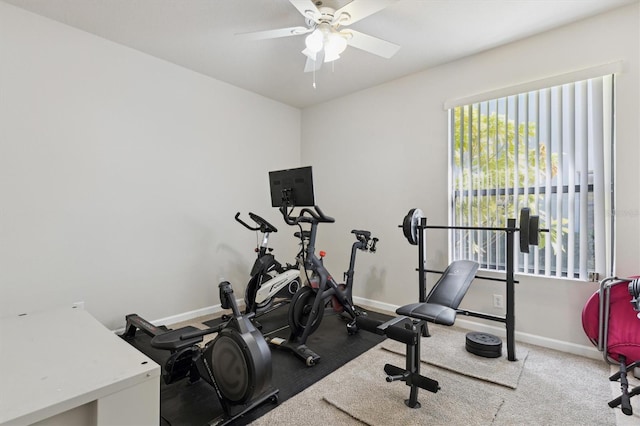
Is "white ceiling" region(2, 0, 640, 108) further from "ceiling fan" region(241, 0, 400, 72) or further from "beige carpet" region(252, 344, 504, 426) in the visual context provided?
"beige carpet" region(252, 344, 504, 426)

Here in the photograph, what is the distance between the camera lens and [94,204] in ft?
9.30

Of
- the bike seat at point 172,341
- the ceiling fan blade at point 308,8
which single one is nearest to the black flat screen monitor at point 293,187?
the ceiling fan blade at point 308,8

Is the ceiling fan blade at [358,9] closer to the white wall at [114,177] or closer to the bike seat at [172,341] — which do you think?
the white wall at [114,177]

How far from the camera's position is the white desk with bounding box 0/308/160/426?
903 mm

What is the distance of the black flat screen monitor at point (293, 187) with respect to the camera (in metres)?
2.73

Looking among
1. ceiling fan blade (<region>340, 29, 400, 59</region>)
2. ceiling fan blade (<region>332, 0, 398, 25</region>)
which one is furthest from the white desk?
ceiling fan blade (<region>340, 29, 400, 59</region>)

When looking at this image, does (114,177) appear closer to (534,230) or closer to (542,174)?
(534,230)

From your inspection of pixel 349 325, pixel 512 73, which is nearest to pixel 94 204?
pixel 349 325

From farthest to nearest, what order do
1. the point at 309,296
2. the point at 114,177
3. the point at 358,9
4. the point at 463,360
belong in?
the point at 114,177 < the point at 309,296 < the point at 463,360 < the point at 358,9

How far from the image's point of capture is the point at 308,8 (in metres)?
2.05

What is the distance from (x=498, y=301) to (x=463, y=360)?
0.85 metres

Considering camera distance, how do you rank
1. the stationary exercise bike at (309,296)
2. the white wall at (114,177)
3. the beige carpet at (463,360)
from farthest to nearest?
A: the stationary exercise bike at (309,296) → the white wall at (114,177) → the beige carpet at (463,360)

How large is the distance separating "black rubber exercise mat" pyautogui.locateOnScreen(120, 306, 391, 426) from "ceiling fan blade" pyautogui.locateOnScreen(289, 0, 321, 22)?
98.0 inches

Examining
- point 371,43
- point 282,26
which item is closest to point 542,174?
point 371,43
